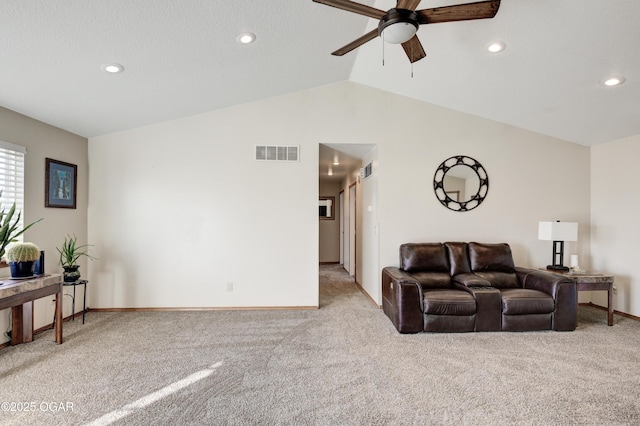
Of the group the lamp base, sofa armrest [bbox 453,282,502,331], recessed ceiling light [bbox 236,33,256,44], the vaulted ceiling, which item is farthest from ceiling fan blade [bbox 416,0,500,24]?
the lamp base

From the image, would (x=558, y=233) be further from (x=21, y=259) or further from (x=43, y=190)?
(x=43, y=190)

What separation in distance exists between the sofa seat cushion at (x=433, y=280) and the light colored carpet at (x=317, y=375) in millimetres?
645

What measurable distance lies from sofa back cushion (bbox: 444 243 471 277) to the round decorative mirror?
597 mm

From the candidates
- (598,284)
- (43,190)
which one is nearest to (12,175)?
(43,190)

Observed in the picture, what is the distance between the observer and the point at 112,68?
298 cm

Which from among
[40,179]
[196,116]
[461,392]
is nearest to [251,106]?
[196,116]

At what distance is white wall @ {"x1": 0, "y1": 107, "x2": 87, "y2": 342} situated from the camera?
3.32m

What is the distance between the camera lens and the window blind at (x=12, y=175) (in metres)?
3.19

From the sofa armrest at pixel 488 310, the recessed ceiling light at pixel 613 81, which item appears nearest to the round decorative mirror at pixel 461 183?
the sofa armrest at pixel 488 310

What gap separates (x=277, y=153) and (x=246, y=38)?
1704mm

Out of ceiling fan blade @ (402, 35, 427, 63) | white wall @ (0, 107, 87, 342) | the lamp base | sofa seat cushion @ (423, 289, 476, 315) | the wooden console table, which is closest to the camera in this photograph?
ceiling fan blade @ (402, 35, 427, 63)

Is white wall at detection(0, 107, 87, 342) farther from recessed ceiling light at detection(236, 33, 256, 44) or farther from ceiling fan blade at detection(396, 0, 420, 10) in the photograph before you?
ceiling fan blade at detection(396, 0, 420, 10)

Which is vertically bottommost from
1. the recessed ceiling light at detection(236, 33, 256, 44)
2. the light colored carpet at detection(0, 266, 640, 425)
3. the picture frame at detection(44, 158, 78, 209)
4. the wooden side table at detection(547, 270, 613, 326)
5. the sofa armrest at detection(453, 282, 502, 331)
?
the light colored carpet at detection(0, 266, 640, 425)

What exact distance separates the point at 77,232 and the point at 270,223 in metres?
2.46
